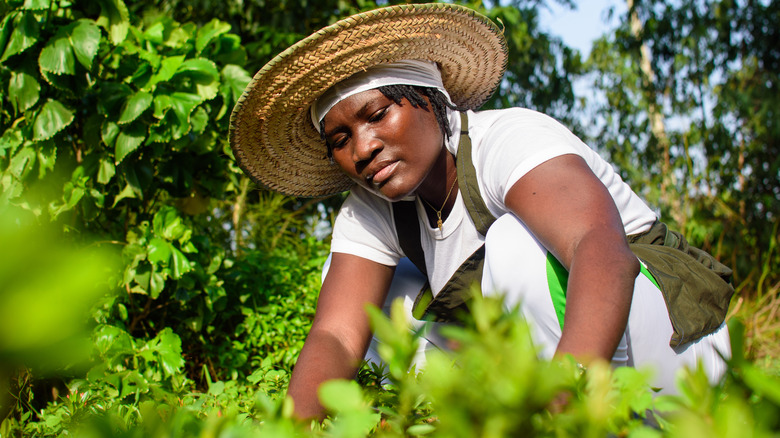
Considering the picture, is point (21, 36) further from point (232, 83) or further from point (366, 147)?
point (366, 147)

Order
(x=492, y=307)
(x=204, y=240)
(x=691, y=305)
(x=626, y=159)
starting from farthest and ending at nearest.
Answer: (x=626, y=159)
(x=204, y=240)
(x=691, y=305)
(x=492, y=307)

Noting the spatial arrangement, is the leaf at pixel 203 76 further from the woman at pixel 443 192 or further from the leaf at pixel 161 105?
the woman at pixel 443 192

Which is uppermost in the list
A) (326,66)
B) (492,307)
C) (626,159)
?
(492,307)

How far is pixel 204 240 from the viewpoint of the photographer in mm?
2695

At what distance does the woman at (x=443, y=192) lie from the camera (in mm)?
1456

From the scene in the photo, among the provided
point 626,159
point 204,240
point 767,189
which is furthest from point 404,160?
point 626,159

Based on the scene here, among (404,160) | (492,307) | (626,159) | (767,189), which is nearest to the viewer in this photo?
(492,307)

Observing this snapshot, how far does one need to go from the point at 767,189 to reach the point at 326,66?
5589mm

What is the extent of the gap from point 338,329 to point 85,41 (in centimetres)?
139

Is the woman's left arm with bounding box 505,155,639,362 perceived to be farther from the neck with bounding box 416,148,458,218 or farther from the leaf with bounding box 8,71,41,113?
the leaf with bounding box 8,71,41,113

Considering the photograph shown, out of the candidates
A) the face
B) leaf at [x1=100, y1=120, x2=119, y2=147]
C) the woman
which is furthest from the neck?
leaf at [x1=100, y1=120, x2=119, y2=147]

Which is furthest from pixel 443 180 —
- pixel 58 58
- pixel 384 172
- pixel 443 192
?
pixel 58 58

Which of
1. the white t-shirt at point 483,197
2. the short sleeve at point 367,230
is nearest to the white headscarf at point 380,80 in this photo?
the white t-shirt at point 483,197

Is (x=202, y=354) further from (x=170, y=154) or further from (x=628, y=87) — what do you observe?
(x=628, y=87)
